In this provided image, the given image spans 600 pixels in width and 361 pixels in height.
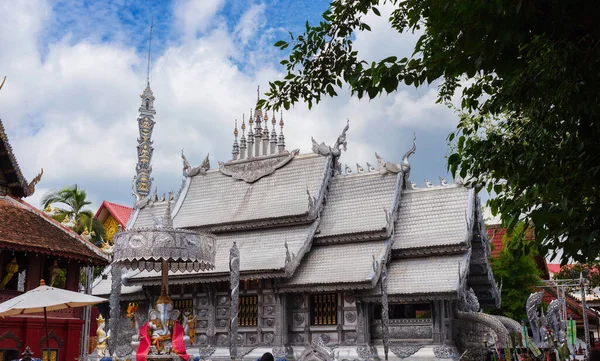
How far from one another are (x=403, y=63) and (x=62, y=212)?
3552 cm

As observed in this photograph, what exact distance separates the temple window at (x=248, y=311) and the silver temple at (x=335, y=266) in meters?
0.04

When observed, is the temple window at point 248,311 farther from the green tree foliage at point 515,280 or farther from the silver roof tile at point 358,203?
the green tree foliage at point 515,280

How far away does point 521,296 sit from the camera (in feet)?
95.6

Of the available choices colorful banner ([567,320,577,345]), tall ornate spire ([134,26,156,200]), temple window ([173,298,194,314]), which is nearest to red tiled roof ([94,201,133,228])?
tall ornate spire ([134,26,156,200])

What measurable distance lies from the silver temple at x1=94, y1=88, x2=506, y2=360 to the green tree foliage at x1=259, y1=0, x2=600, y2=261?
12.6 meters

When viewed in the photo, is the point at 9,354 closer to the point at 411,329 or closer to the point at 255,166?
the point at 411,329

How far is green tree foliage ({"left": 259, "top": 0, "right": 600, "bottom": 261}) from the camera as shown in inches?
199

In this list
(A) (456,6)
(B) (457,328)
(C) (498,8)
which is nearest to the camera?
(C) (498,8)

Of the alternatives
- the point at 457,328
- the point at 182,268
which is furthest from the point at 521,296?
the point at 182,268

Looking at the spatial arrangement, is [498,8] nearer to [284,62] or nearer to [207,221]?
[284,62]

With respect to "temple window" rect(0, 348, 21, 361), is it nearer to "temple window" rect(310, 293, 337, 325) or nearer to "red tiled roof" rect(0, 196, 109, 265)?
"red tiled roof" rect(0, 196, 109, 265)

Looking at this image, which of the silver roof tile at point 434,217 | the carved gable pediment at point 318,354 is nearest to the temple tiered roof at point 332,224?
the silver roof tile at point 434,217

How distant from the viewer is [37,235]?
17422mm

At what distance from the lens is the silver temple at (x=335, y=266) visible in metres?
20.0
